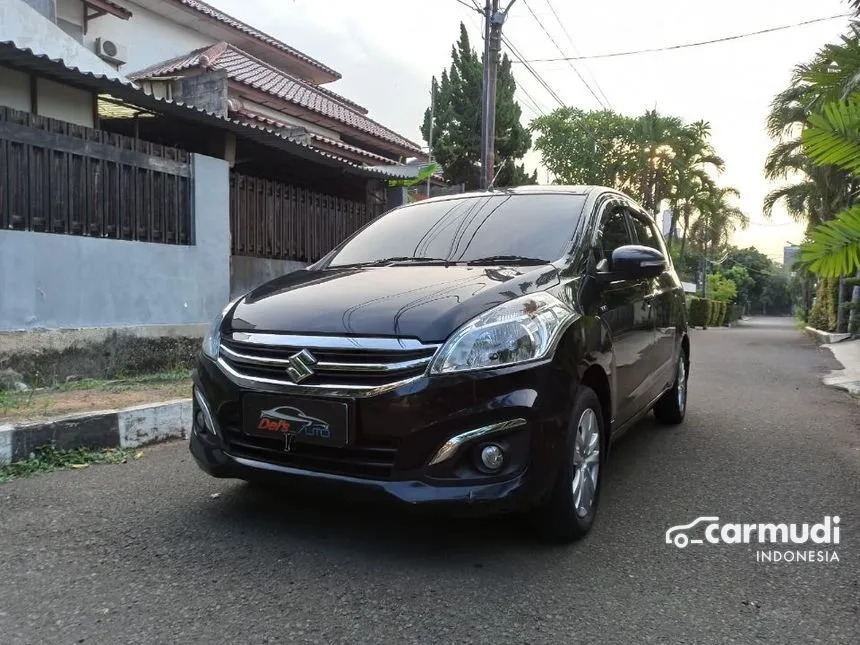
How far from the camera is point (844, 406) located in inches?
257

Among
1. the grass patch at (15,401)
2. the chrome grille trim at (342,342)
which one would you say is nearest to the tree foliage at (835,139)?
the chrome grille trim at (342,342)

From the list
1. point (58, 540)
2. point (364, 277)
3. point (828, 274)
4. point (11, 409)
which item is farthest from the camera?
point (11, 409)

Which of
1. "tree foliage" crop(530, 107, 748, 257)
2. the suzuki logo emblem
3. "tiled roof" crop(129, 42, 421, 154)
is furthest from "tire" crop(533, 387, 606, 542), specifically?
"tree foliage" crop(530, 107, 748, 257)

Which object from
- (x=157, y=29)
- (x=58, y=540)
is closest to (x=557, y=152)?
(x=157, y=29)

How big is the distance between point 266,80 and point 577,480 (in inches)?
483

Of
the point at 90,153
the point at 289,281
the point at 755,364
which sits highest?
the point at 90,153

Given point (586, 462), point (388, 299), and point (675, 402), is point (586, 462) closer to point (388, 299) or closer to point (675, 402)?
point (388, 299)

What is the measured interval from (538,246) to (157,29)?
1537 centimetres

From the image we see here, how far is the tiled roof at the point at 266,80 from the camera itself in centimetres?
1244

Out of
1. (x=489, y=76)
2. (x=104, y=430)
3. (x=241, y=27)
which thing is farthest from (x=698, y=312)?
(x=104, y=430)

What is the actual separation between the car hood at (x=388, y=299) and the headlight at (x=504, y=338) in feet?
0.15

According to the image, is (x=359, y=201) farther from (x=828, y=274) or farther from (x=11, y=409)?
(x=828, y=274)

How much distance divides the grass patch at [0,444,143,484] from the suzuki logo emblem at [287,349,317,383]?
2.14 metres

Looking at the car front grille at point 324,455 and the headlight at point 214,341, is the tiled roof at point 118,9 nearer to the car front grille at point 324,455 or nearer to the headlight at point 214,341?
the headlight at point 214,341
